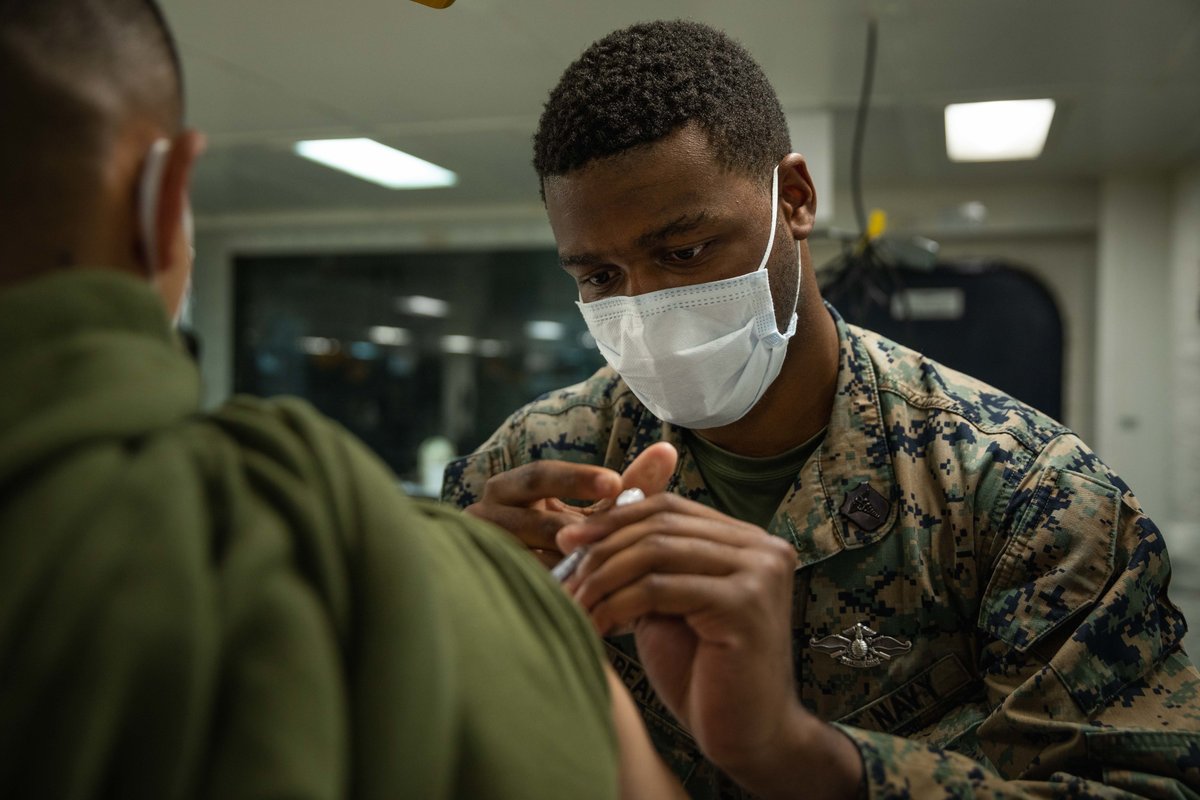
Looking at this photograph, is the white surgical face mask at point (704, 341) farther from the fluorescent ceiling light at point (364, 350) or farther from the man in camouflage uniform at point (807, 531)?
the fluorescent ceiling light at point (364, 350)

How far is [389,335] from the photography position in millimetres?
6426

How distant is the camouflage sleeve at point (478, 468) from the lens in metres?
1.58

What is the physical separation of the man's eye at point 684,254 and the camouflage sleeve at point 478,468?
0.46 m

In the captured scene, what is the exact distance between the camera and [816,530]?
4.40 feet

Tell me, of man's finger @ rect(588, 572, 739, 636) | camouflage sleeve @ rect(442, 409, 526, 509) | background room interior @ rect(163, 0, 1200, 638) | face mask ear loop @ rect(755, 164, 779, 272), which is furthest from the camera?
background room interior @ rect(163, 0, 1200, 638)

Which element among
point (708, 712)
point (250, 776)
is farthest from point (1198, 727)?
point (250, 776)

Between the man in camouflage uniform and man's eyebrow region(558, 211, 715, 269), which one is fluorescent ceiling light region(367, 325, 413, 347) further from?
man's eyebrow region(558, 211, 715, 269)

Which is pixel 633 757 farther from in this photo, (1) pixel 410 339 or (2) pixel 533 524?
(1) pixel 410 339

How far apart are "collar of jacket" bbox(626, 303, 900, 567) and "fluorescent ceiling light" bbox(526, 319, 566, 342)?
15.4 ft

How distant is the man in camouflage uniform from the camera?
86 cm

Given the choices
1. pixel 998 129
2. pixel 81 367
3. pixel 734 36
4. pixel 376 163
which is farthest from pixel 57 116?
pixel 376 163

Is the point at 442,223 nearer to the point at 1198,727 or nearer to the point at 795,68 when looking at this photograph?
the point at 795,68

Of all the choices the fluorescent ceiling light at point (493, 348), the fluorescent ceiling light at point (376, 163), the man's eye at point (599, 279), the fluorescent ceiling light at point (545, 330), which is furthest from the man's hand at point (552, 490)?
the fluorescent ceiling light at point (493, 348)

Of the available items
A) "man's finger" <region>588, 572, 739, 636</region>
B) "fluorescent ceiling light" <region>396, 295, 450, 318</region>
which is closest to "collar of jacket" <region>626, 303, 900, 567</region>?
"man's finger" <region>588, 572, 739, 636</region>
